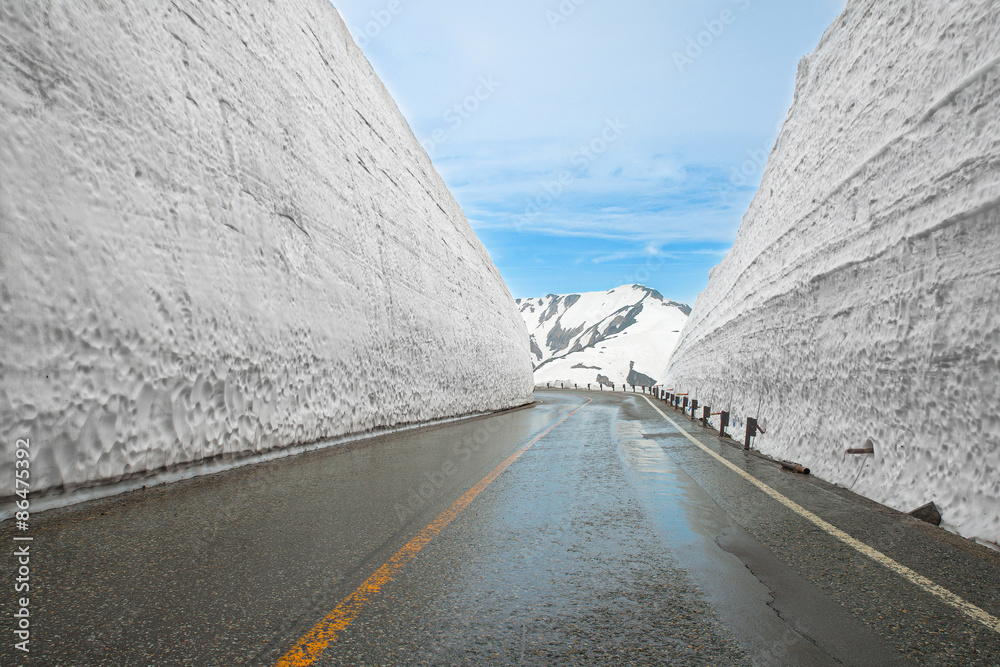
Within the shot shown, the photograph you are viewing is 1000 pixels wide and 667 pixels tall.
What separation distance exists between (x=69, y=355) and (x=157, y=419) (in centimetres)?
111

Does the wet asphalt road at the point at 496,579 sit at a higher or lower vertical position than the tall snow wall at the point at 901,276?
lower

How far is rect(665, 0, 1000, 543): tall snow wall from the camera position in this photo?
500 cm

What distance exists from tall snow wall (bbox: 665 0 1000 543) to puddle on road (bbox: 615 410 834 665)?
199cm

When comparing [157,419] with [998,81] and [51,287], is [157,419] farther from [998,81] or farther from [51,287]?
[998,81]

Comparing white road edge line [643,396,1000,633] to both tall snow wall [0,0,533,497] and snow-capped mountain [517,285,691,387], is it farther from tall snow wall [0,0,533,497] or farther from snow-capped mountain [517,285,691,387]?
snow-capped mountain [517,285,691,387]

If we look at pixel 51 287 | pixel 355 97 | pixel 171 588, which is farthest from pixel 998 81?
pixel 355 97

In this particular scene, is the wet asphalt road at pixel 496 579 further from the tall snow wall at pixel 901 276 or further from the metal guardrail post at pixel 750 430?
the metal guardrail post at pixel 750 430

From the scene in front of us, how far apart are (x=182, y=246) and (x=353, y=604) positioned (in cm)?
563

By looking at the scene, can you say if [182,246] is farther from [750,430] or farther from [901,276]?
[750,430]

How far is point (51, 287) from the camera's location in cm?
475

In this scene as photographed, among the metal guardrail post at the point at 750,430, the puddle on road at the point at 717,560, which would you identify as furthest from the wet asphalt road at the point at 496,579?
the metal guardrail post at the point at 750,430

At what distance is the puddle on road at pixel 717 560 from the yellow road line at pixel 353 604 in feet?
5.66

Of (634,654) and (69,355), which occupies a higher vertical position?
(69,355)

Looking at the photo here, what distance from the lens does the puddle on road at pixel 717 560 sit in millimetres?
2400
